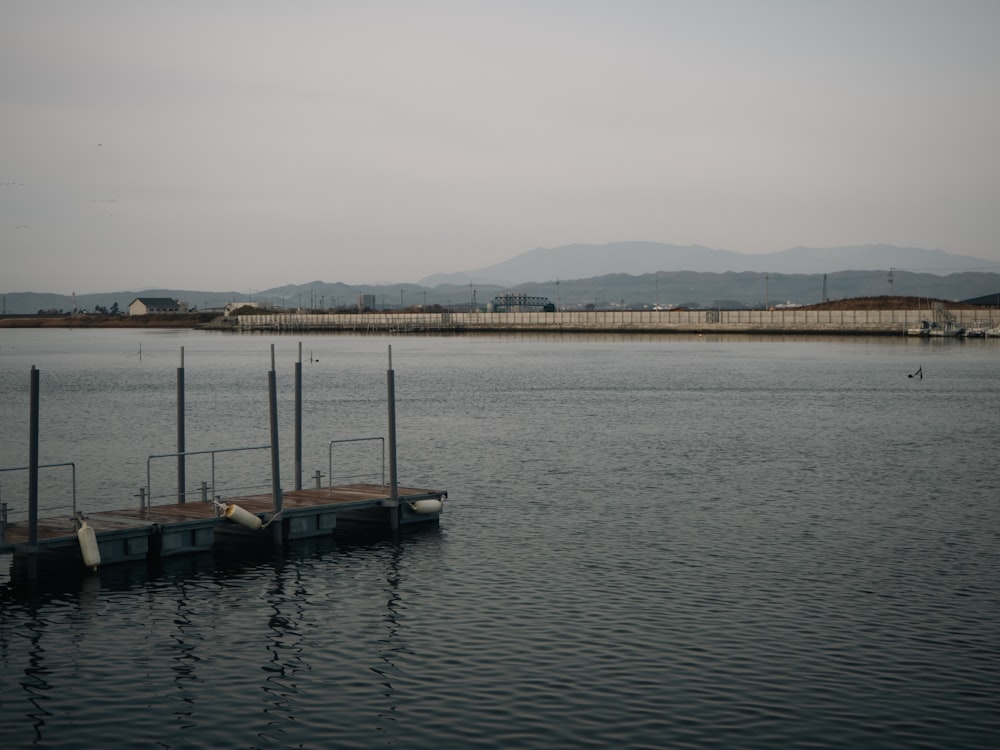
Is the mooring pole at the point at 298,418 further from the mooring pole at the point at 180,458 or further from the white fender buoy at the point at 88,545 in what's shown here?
the white fender buoy at the point at 88,545

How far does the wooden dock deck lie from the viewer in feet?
100

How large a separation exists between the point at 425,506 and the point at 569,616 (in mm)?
11574

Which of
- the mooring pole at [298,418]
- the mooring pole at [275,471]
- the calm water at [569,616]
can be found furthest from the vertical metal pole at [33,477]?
the mooring pole at [298,418]

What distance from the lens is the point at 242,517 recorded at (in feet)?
107

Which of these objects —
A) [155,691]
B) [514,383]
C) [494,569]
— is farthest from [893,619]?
[514,383]

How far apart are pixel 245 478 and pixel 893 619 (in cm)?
2891

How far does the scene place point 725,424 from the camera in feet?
234

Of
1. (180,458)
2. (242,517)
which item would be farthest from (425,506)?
(180,458)

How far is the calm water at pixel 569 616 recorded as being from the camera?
20.0 m

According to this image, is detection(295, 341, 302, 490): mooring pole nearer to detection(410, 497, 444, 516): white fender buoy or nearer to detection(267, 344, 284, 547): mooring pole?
detection(267, 344, 284, 547): mooring pole

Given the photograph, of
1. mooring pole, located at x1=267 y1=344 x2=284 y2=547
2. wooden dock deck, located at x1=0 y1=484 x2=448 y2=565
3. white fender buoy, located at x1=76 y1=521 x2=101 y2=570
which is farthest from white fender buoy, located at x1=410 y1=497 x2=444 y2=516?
white fender buoy, located at x1=76 y1=521 x2=101 y2=570

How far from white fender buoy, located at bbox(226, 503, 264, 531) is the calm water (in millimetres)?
1141

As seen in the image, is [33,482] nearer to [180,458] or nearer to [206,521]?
[206,521]

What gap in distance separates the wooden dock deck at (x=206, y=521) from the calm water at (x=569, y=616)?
91cm
